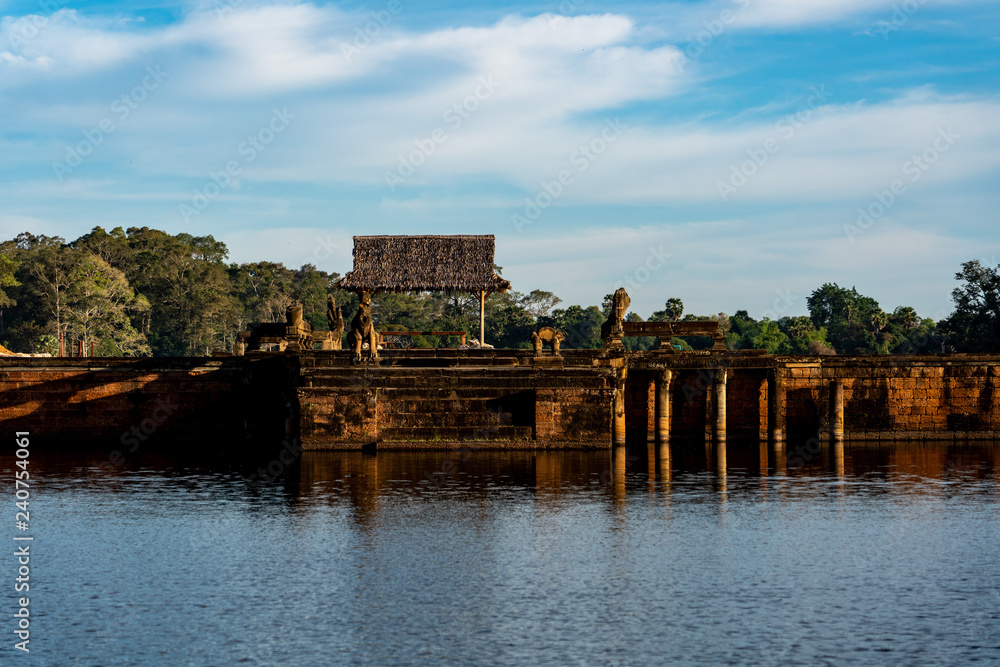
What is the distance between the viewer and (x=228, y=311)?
288 ft

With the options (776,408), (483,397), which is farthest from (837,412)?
(483,397)

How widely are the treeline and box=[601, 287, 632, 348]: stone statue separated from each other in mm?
29548

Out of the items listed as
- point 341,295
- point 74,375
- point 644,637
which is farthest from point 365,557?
point 341,295

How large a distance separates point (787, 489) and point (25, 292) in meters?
68.9

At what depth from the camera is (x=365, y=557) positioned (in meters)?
16.2

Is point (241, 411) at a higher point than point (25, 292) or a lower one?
lower

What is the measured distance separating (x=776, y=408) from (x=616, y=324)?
6.44 metres

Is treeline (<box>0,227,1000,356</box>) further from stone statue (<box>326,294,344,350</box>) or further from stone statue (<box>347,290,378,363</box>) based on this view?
stone statue (<box>347,290,378,363</box>)

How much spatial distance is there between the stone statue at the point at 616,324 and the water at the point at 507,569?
763cm

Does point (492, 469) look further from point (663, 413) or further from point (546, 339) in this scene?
point (663, 413)

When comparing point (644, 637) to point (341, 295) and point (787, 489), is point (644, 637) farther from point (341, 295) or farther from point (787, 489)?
point (341, 295)

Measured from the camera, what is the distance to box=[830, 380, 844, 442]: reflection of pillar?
3475 cm

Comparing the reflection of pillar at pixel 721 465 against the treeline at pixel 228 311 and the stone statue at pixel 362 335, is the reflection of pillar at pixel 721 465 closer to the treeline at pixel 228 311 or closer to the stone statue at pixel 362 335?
the stone statue at pixel 362 335

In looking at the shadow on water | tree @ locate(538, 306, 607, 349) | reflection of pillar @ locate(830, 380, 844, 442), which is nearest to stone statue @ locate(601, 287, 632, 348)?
the shadow on water
